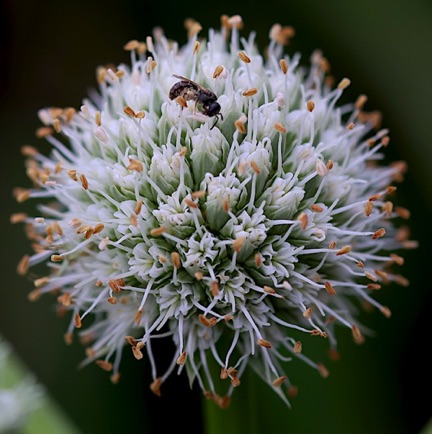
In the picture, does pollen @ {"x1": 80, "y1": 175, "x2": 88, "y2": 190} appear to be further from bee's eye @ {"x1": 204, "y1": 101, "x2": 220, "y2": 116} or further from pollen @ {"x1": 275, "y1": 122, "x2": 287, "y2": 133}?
pollen @ {"x1": 275, "y1": 122, "x2": 287, "y2": 133}

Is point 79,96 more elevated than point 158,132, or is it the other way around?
point 79,96

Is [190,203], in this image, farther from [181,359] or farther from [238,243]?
[181,359]

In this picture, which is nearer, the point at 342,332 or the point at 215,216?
the point at 215,216

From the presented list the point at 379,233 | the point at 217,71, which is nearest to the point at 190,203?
the point at 217,71

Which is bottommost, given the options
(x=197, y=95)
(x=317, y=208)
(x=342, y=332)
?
(x=342, y=332)

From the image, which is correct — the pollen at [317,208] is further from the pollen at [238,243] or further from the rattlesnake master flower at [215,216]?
the pollen at [238,243]

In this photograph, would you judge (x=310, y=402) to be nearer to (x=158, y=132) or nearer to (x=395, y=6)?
(x=158, y=132)

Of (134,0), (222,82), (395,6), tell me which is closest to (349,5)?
(395,6)
